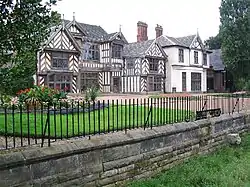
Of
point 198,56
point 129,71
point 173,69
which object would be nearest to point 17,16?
point 129,71

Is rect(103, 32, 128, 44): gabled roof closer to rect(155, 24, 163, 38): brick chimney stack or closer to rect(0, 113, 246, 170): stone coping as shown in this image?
rect(155, 24, 163, 38): brick chimney stack

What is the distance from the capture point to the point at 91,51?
94.6 feet

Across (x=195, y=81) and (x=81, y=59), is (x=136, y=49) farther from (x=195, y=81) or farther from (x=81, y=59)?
(x=195, y=81)

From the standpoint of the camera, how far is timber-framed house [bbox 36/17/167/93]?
24713 mm

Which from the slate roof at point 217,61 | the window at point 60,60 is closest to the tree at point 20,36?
the window at point 60,60

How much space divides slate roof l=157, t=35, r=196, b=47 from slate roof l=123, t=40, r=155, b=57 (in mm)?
3208

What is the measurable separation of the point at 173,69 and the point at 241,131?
2267 cm

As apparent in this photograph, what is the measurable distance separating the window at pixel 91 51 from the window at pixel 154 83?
6.23 meters

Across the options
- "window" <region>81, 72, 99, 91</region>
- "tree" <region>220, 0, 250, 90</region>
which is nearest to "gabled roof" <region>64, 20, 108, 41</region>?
"window" <region>81, 72, 99, 91</region>

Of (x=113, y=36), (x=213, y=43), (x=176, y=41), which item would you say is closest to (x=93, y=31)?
(x=113, y=36)

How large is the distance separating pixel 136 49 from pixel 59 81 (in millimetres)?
10281

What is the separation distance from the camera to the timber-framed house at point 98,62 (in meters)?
24.7

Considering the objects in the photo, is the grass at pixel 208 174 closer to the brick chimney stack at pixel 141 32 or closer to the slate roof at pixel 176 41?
the slate roof at pixel 176 41

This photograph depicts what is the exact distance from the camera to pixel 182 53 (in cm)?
3538
